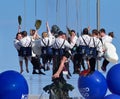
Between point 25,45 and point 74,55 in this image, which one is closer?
point 25,45

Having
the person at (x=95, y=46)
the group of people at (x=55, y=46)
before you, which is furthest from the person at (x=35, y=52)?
the person at (x=95, y=46)

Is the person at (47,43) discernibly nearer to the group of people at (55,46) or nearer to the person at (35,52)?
the group of people at (55,46)

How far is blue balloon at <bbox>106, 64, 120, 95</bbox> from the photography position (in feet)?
39.1

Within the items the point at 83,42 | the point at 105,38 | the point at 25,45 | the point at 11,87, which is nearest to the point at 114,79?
the point at 11,87

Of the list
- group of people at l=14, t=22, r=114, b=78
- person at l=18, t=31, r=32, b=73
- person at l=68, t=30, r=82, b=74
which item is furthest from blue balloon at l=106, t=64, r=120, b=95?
person at l=18, t=31, r=32, b=73

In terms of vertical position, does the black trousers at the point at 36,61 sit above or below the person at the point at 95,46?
below

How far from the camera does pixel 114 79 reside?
11945mm

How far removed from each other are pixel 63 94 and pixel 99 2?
8830 mm

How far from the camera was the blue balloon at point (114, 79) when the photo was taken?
39.1ft

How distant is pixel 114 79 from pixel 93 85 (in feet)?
1.46

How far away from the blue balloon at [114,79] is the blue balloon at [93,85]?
0.15 meters

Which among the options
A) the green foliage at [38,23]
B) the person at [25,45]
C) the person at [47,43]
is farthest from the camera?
the person at [25,45]

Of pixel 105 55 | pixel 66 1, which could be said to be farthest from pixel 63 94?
pixel 66 1

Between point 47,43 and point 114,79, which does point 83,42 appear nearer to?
point 47,43
